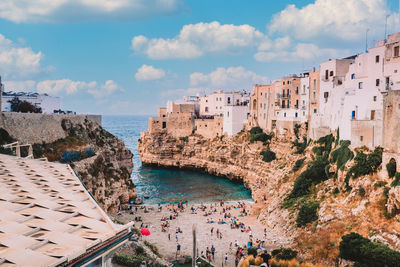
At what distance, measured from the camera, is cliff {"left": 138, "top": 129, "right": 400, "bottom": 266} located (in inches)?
805

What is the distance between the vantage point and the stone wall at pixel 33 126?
28297mm

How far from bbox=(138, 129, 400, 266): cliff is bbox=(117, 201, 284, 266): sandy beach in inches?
63.4

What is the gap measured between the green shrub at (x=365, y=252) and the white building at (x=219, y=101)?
5054 centimetres

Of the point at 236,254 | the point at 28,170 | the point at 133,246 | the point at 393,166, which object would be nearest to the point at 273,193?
the point at 236,254

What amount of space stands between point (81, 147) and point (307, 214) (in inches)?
872

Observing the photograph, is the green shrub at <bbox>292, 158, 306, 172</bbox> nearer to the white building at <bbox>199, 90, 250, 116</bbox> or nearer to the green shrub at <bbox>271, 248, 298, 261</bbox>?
the green shrub at <bbox>271, 248, 298, 261</bbox>

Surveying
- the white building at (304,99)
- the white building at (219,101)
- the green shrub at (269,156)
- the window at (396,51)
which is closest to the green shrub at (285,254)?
the window at (396,51)

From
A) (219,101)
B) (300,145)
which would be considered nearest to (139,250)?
(300,145)

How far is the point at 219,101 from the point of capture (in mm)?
71375

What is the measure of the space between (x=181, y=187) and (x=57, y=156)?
21917 millimetres

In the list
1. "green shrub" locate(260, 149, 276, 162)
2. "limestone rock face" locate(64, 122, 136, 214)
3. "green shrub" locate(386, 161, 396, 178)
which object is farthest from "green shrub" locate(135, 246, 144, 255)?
"green shrub" locate(260, 149, 276, 162)

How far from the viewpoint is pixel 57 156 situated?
29.8m

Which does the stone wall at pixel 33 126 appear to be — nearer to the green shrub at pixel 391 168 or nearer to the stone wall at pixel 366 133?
the stone wall at pixel 366 133

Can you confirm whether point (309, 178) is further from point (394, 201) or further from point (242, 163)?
point (242, 163)
